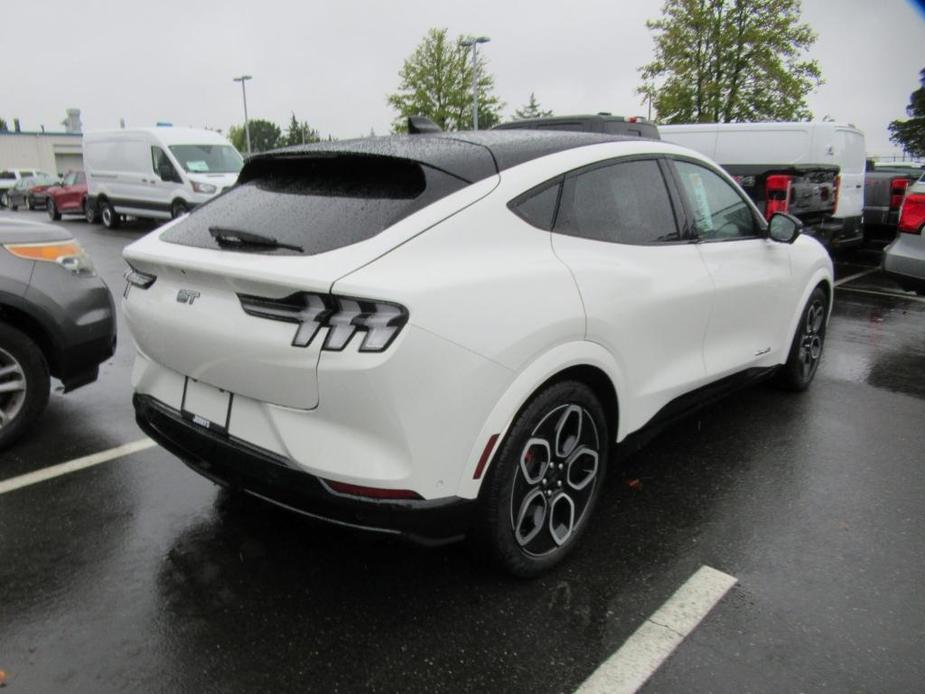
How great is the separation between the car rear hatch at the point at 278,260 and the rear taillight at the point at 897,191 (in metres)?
12.2

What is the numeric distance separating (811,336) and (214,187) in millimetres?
13216

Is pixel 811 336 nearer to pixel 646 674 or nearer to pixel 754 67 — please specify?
pixel 646 674

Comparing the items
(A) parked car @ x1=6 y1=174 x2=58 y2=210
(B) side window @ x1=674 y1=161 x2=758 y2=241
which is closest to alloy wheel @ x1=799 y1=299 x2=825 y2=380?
(B) side window @ x1=674 y1=161 x2=758 y2=241

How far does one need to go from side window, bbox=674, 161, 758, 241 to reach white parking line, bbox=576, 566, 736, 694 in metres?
1.69

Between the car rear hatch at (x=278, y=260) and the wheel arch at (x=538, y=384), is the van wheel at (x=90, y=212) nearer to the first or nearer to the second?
the car rear hatch at (x=278, y=260)

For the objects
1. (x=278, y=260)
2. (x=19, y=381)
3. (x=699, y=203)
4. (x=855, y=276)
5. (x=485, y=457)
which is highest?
(x=699, y=203)

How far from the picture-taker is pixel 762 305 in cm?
396

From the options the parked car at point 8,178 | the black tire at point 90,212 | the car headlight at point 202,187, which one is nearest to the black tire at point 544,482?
the car headlight at point 202,187

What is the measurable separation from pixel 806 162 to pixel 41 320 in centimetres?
1043

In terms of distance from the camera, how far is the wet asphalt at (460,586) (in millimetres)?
2234

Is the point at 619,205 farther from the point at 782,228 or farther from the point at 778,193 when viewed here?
the point at 778,193

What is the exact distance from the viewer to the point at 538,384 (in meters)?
2.42

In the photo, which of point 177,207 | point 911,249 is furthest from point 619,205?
point 177,207

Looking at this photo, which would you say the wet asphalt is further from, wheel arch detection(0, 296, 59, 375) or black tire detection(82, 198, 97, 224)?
black tire detection(82, 198, 97, 224)
